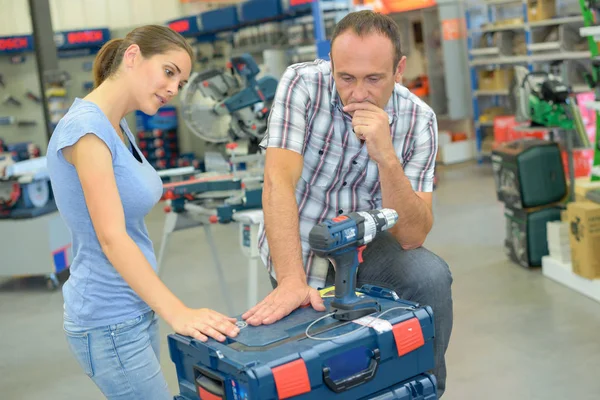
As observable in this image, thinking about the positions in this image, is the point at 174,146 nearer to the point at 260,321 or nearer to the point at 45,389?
the point at 45,389

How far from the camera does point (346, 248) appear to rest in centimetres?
188

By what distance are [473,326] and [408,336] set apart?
260 centimetres

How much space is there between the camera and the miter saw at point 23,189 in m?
5.79

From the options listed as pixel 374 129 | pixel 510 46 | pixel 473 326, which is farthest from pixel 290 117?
pixel 510 46

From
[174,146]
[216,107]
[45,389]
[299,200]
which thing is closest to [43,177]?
[216,107]

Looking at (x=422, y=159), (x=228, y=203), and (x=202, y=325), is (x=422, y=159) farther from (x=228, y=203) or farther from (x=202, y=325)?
(x=228, y=203)

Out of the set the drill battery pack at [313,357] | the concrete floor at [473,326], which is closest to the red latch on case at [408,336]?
the drill battery pack at [313,357]

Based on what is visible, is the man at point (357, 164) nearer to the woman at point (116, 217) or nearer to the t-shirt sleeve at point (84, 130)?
the woman at point (116, 217)

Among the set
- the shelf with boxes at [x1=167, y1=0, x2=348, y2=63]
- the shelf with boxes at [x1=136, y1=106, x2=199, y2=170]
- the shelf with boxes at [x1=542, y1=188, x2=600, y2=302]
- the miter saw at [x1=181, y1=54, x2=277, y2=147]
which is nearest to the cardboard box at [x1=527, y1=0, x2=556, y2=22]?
the shelf with boxes at [x1=167, y1=0, x2=348, y2=63]

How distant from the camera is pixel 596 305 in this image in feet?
14.6

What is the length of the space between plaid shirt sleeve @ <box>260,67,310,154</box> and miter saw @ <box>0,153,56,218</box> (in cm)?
382

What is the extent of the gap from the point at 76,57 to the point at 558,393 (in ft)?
37.7

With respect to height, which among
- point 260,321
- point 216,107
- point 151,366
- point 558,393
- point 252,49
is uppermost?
point 252,49

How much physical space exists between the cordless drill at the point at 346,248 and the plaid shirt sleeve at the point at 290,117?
549 millimetres
